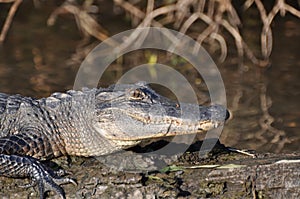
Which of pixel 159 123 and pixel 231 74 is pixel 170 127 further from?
pixel 231 74

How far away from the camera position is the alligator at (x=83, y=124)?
14.8 ft

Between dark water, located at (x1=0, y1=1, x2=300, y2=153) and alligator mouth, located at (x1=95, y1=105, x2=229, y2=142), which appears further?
dark water, located at (x1=0, y1=1, x2=300, y2=153)

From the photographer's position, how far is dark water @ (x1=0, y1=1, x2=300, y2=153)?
7.27m

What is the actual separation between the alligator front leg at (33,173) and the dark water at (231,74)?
2776 millimetres

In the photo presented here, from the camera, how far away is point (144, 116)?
478 centimetres

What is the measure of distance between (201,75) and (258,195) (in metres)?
4.59

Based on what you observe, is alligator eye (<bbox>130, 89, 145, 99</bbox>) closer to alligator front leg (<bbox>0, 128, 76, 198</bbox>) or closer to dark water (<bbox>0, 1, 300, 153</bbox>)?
alligator front leg (<bbox>0, 128, 76, 198</bbox>)

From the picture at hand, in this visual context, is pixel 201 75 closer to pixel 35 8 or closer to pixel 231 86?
pixel 231 86

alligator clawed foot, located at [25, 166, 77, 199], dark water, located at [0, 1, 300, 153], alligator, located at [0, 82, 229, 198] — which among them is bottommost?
dark water, located at [0, 1, 300, 153]

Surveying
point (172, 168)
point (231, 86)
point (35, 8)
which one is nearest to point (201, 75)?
point (231, 86)

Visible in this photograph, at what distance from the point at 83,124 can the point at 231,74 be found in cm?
421

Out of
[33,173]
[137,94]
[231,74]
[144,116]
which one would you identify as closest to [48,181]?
[33,173]

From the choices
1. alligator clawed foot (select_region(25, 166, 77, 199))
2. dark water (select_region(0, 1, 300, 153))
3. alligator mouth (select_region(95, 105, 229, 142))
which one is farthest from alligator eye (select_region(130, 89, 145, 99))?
dark water (select_region(0, 1, 300, 153))

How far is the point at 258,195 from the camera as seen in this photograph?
4.39m
